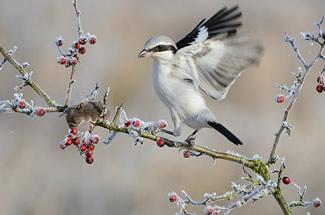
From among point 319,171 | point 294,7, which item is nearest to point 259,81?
point 319,171

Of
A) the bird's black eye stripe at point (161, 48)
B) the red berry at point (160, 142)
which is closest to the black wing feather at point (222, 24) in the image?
the bird's black eye stripe at point (161, 48)

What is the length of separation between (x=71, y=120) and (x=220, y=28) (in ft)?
4.66

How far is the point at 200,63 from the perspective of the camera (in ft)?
11.8

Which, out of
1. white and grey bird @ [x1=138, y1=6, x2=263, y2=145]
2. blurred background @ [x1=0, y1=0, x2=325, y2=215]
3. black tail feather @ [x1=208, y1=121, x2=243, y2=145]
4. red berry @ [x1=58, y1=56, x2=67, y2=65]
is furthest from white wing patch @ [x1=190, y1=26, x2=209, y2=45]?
blurred background @ [x1=0, y1=0, x2=325, y2=215]

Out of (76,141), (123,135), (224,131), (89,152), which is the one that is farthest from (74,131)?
(123,135)

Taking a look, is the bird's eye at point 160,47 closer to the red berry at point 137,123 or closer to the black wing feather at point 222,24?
the black wing feather at point 222,24

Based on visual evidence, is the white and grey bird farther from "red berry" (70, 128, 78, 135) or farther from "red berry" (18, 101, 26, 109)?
"red berry" (18, 101, 26, 109)

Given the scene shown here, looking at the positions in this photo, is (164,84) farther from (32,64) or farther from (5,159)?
(32,64)

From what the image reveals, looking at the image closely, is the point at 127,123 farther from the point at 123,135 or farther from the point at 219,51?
the point at 123,135

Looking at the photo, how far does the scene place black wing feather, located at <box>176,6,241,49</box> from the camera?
3.44 m

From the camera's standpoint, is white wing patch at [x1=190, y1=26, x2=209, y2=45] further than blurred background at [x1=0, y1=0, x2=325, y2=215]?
No

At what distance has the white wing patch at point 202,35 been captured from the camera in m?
3.49

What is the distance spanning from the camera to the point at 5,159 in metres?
8.00

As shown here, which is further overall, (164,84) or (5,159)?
(5,159)
